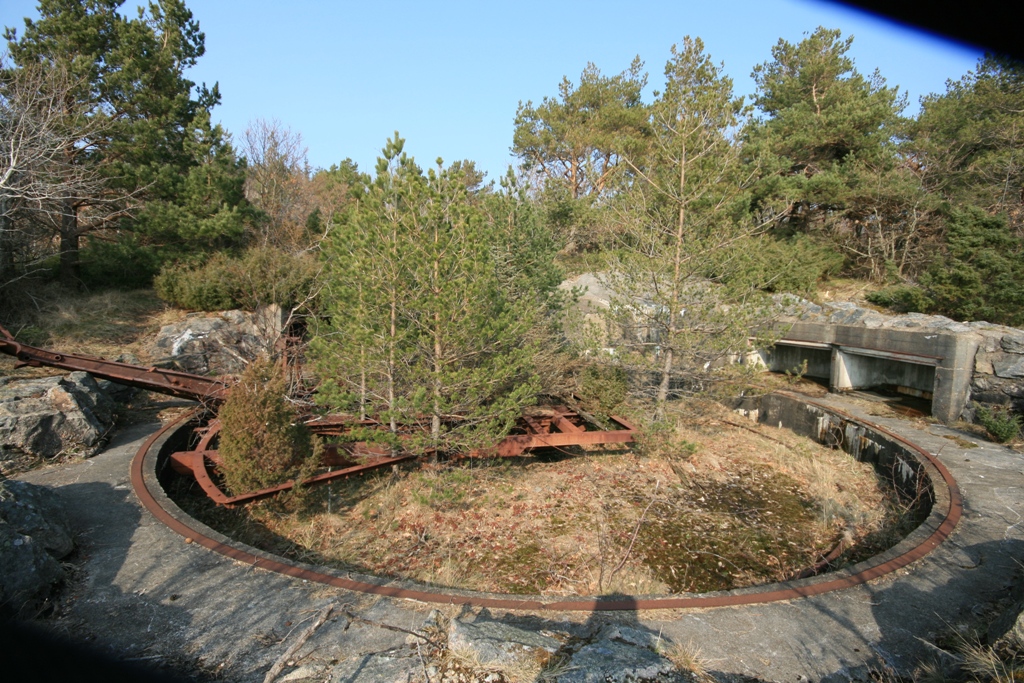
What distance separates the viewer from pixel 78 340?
10.2m

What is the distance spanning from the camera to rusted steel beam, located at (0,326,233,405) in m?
7.65

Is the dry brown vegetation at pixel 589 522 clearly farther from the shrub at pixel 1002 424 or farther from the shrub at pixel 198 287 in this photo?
the shrub at pixel 198 287

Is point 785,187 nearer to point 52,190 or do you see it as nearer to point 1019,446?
point 1019,446

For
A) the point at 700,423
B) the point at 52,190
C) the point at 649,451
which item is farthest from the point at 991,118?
the point at 52,190

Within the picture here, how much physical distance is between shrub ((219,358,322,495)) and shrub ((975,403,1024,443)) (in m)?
10.2

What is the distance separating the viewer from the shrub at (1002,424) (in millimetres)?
8297

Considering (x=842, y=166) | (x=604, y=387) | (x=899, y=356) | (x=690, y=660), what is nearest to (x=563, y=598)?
(x=690, y=660)

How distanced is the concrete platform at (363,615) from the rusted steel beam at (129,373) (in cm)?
280

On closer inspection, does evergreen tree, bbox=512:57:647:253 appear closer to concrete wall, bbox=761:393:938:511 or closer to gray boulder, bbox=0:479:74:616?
A: concrete wall, bbox=761:393:938:511

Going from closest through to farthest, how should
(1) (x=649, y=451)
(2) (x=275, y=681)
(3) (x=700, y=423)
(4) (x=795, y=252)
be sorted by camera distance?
(2) (x=275, y=681), (1) (x=649, y=451), (3) (x=700, y=423), (4) (x=795, y=252)

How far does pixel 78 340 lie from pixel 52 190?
10.4 feet

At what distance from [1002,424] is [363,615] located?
32.5 feet

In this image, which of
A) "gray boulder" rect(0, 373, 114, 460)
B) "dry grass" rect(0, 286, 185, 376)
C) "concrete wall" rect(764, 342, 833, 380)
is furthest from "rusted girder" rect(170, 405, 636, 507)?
"concrete wall" rect(764, 342, 833, 380)

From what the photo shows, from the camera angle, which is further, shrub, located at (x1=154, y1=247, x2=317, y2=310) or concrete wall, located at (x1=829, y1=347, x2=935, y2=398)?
concrete wall, located at (x1=829, y1=347, x2=935, y2=398)
